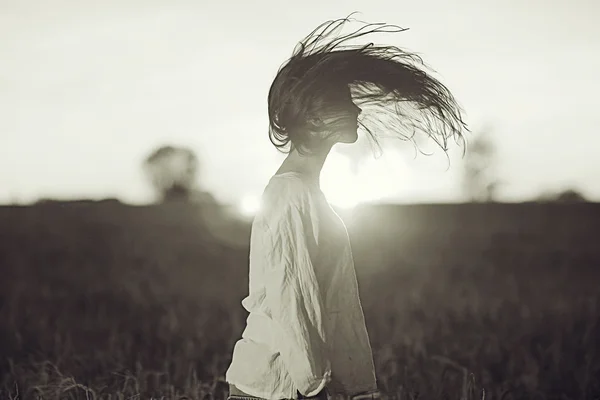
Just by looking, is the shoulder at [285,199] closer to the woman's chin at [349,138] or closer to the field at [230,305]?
the woman's chin at [349,138]

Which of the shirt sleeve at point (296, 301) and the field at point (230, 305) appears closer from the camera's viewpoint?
the shirt sleeve at point (296, 301)

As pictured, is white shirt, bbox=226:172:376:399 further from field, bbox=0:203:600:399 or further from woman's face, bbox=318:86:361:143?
field, bbox=0:203:600:399

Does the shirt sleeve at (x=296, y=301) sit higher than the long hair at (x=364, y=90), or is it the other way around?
the long hair at (x=364, y=90)

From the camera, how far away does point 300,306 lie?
8.45ft

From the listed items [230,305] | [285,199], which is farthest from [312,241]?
[230,305]

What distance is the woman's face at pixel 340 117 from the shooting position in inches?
110

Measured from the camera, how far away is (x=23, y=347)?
7781mm

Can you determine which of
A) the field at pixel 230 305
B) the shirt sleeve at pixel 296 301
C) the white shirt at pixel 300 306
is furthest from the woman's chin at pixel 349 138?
the field at pixel 230 305

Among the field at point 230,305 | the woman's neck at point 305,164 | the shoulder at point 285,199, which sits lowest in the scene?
the field at point 230,305

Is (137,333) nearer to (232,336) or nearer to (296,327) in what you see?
(232,336)

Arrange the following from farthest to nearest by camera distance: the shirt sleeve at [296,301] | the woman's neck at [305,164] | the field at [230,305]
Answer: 1. the field at [230,305]
2. the woman's neck at [305,164]
3. the shirt sleeve at [296,301]

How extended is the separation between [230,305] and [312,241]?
28.2 feet

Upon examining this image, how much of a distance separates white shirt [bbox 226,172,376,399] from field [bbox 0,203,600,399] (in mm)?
1040

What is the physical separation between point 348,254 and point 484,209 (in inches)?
1086
